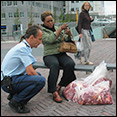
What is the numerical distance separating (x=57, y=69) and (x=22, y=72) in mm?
850

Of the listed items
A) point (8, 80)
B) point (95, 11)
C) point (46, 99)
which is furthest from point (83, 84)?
point (95, 11)

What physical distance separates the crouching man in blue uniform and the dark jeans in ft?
2.08

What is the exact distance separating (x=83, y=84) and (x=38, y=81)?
0.98 meters

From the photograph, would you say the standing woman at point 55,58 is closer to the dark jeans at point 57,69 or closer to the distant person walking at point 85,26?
the dark jeans at point 57,69

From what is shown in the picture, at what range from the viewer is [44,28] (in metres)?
4.87

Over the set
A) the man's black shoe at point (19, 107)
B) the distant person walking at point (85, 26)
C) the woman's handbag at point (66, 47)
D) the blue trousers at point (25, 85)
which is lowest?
the man's black shoe at point (19, 107)

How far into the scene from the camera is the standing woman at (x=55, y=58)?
443cm

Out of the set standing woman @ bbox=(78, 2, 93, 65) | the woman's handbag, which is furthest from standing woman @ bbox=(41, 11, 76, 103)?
standing woman @ bbox=(78, 2, 93, 65)

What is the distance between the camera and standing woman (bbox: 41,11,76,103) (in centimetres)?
443

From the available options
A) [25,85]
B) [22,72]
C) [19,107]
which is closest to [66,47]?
[22,72]

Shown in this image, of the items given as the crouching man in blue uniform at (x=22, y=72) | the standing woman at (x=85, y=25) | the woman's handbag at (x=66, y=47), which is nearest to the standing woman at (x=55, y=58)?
the woman's handbag at (x=66, y=47)

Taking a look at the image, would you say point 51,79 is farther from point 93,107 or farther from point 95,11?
point 95,11

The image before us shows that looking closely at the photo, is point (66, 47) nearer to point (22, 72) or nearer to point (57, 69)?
point (57, 69)

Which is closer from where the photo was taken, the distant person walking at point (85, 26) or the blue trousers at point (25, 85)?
the blue trousers at point (25, 85)
